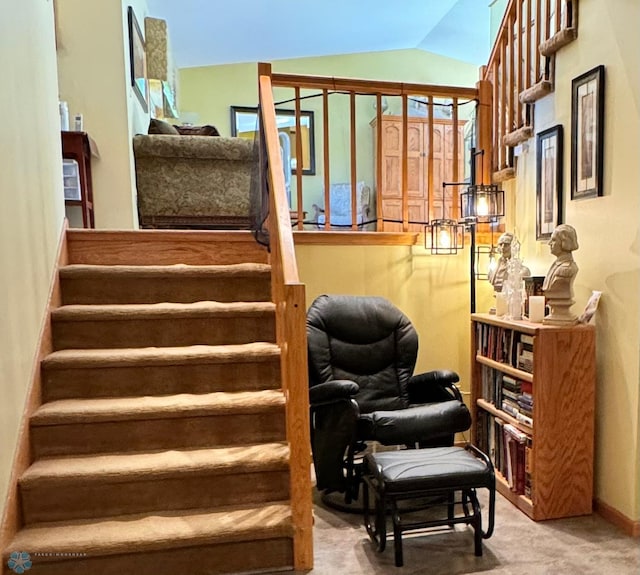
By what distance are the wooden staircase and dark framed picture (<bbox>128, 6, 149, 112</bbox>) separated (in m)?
1.74

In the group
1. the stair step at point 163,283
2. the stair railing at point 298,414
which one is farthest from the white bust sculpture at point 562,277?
the stair step at point 163,283

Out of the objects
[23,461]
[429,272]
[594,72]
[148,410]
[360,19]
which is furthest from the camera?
[360,19]

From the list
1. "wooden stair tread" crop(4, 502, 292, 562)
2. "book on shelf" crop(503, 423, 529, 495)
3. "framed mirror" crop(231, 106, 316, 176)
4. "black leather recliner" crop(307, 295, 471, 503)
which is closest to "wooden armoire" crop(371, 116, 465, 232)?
"framed mirror" crop(231, 106, 316, 176)

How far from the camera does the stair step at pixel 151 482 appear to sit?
6.57ft

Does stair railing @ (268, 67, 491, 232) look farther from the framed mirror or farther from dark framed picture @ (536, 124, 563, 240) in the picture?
the framed mirror

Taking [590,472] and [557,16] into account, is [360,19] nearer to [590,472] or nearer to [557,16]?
[557,16]

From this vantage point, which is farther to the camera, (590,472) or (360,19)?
(360,19)

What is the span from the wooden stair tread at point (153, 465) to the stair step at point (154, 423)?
50mm

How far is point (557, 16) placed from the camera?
9.12 ft

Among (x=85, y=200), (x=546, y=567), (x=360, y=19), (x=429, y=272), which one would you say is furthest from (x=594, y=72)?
(x=360, y=19)

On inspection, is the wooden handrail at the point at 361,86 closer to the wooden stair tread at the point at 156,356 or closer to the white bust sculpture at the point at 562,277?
the white bust sculpture at the point at 562,277

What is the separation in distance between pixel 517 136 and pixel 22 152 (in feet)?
8.68

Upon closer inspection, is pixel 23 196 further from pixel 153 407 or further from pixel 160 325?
pixel 153 407

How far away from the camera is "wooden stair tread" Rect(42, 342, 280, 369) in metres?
2.31
